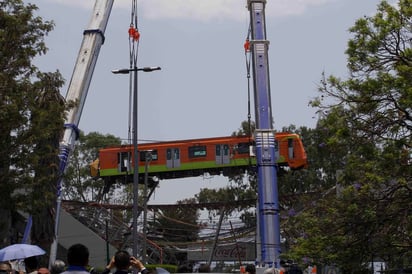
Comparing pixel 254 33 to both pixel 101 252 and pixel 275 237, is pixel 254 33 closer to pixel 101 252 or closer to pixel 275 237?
pixel 275 237

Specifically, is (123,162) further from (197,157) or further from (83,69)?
(83,69)

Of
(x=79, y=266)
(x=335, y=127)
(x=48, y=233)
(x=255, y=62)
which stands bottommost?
(x=79, y=266)

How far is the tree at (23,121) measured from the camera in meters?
20.2

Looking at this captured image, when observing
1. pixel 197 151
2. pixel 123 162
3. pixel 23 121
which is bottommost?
pixel 23 121

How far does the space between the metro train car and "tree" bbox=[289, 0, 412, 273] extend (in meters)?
25.1

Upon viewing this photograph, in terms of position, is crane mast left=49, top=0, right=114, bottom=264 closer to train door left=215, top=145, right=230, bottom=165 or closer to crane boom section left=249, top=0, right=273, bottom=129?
crane boom section left=249, top=0, right=273, bottom=129

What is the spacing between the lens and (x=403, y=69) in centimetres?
2034

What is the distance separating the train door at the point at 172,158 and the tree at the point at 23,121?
28302mm

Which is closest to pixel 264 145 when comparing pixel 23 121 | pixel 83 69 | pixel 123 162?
pixel 83 69

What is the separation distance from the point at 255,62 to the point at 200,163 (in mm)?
11160

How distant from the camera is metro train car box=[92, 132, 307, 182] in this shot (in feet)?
160

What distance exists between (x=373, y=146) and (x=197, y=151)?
28.7 meters

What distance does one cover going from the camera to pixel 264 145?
39.9 metres

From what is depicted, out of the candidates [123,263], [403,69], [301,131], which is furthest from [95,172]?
[123,263]
